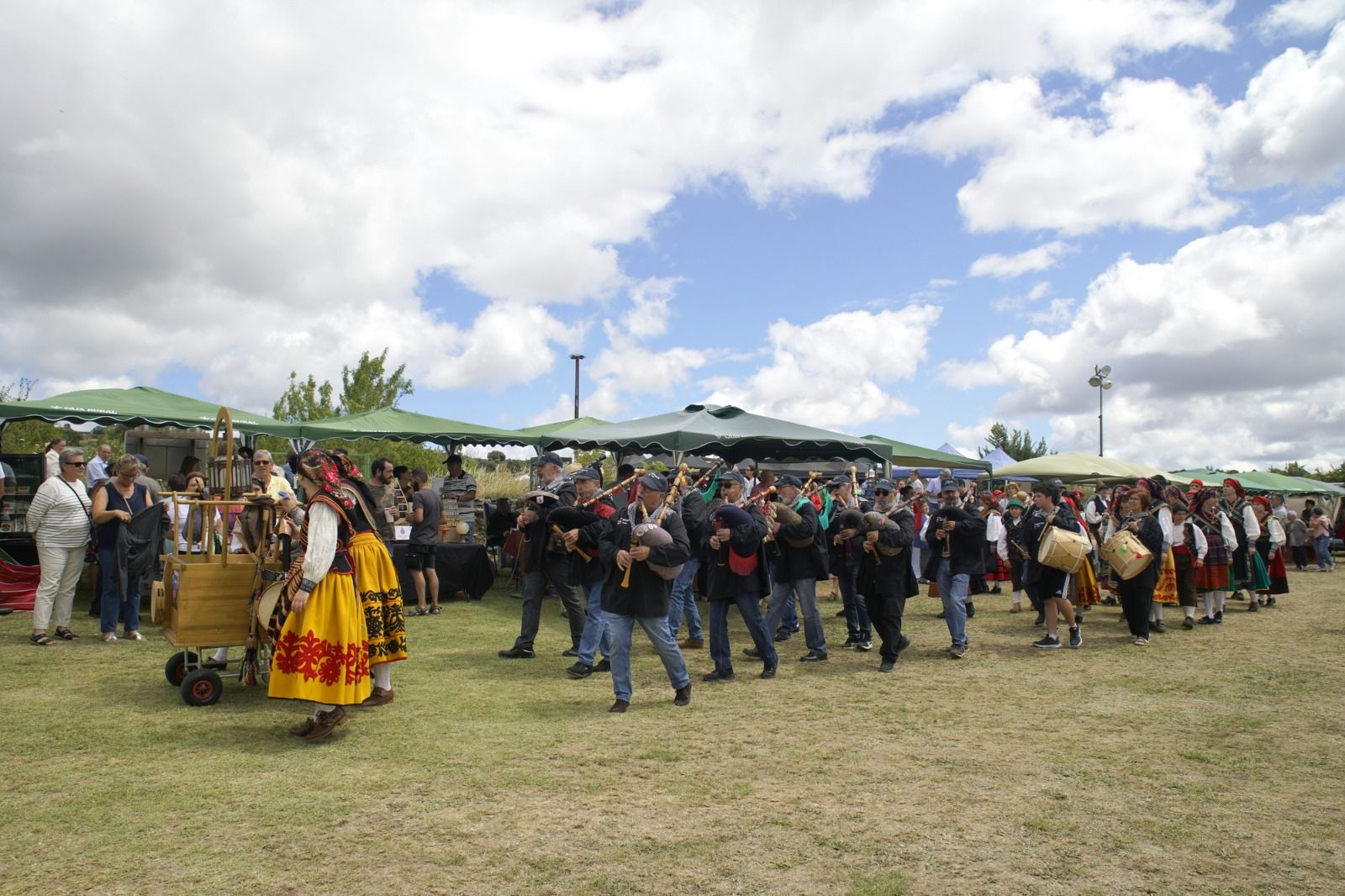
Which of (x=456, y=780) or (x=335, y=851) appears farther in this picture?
(x=456, y=780)

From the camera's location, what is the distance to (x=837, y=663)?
823 cm

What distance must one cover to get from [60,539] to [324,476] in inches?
179

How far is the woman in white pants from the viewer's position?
8.10 m

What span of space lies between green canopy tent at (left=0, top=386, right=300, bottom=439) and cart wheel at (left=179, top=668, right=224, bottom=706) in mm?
8129

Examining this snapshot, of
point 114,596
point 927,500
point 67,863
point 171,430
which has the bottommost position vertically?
point 67,863

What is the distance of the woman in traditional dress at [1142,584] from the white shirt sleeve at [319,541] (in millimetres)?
7879

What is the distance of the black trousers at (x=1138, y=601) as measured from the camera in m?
9.31

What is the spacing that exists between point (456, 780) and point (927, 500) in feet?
34.2

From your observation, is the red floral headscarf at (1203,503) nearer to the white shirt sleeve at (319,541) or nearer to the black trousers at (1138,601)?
the black trousers at (1138,601)

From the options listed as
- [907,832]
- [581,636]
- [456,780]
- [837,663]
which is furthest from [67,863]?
[837,663]

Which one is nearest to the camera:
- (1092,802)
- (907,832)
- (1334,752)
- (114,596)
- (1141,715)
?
(907,832)

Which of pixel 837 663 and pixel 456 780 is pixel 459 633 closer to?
pixel 837 663

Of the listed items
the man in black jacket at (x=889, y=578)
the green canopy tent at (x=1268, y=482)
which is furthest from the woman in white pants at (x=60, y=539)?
the green canopy tent at (x=1268, y=482)

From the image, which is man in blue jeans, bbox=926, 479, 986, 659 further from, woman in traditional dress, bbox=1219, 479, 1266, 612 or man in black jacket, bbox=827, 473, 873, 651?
woman in traditional dress, bbox=1219, 479, 1266, 612
